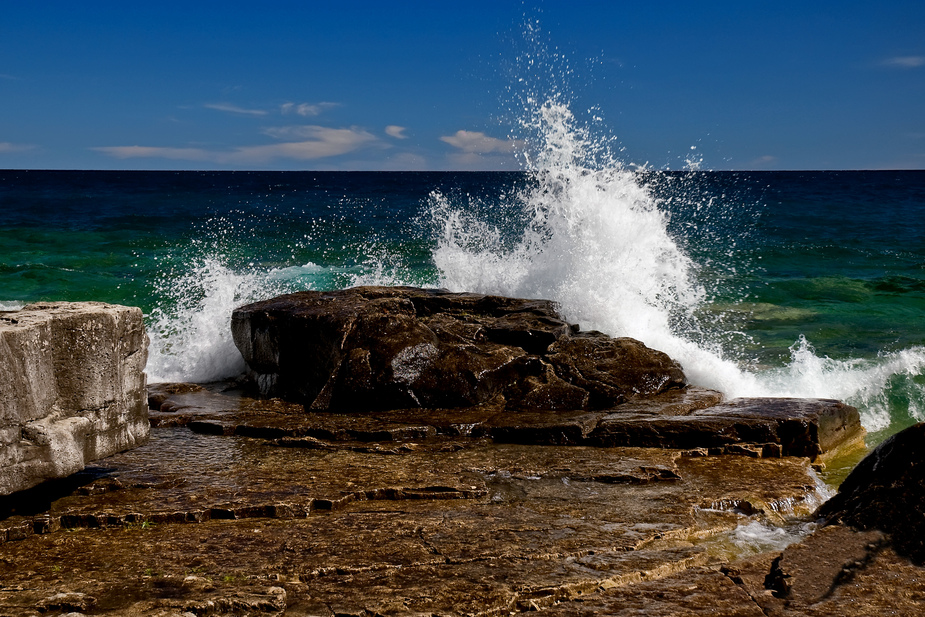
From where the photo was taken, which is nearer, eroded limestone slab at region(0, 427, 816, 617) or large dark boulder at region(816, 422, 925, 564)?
eroded limestone slab at region(0, 427, 816, 617)

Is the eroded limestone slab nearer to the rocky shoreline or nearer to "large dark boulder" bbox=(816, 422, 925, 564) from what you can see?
the rocky shoreline

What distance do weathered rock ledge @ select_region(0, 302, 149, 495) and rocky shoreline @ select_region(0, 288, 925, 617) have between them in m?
0.36

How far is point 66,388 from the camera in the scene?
4.16 m

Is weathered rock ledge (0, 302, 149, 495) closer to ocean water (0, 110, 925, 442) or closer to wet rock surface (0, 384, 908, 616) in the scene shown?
wet rock surface (0, 384, 908, 616)

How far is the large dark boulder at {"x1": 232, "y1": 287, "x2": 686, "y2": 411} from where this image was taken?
21.5 feet

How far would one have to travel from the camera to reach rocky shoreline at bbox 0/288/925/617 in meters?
3.34

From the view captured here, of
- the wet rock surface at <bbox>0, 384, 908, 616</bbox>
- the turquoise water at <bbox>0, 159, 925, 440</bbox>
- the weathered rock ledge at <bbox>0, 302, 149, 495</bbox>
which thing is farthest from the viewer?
the turquoise water at <bbox>0, 159, 925, 440</bbox>

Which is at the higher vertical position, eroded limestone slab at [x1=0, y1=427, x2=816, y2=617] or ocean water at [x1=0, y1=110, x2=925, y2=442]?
ocean water at [x1=0, y1=110, x2=925, y2=442]

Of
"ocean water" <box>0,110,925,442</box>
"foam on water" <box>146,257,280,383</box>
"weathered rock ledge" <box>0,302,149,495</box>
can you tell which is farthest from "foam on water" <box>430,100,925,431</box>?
"weathered rock ledge" <box>0,302,149,495</box>

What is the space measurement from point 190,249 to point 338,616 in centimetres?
1978

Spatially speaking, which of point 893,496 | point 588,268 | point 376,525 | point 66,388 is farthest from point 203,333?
point 893,496

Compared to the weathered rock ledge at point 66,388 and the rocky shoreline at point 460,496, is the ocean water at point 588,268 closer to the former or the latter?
the rocky shoreline at point 460,496

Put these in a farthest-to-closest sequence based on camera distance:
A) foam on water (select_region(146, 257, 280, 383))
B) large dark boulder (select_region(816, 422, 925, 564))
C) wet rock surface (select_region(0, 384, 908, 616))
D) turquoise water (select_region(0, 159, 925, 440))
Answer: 1. turquoise water (select_region(0, 159, 925, 440))
2. foam on water (select_region(146, 257, 280, 383))
3. large dark boulder (select_region(816, 422, 925, 564))
4. wet rock surface (select_region(0, 384, 908, 616))

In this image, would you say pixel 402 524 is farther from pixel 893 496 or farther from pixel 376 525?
pixel 893 496
